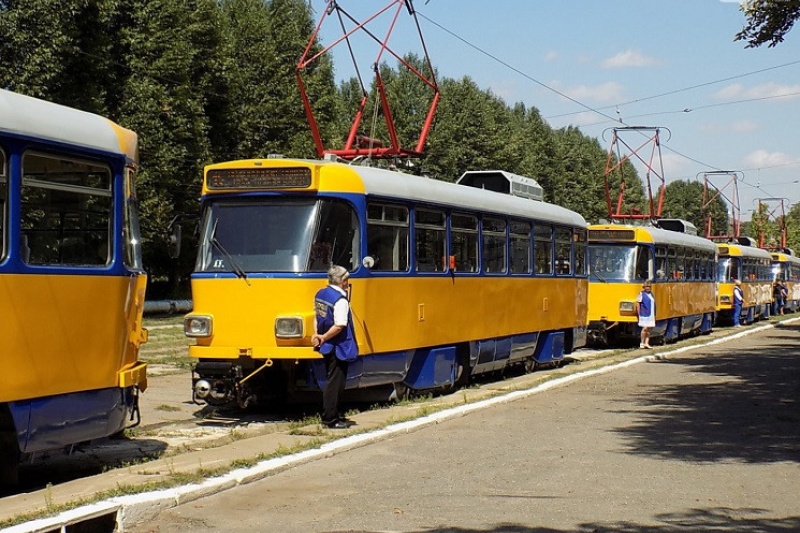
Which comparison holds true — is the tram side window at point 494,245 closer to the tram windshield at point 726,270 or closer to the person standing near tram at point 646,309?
the person standing near tram at point 646,309

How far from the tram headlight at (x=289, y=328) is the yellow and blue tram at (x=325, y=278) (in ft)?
0.04

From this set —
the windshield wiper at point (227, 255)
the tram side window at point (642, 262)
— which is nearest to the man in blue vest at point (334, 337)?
the windshield wiper at point (227, 255)

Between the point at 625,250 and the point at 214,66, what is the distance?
20.7 meters

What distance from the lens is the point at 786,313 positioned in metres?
62.8

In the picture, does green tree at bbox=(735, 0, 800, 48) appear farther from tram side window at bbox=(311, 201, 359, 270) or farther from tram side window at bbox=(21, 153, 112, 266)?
tram side window at bbox=(21, 153, 112, 266)

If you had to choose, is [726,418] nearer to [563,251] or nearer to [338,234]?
[338,234]

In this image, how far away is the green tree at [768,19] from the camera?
51.1 ft

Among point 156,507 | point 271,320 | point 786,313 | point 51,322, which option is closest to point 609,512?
point 156,507

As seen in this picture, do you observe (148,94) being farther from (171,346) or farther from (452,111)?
(452,111)

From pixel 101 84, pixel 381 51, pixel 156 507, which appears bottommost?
pixel 156 507

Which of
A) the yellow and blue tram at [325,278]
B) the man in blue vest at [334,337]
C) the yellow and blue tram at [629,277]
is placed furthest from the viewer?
the yellow and blue tram at [629,277]

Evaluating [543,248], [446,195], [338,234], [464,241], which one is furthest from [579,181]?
[338,234]

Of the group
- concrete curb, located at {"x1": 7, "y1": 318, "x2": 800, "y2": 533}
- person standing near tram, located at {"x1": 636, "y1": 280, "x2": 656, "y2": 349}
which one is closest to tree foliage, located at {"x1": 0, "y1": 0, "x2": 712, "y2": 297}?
person standing near tram, located at {"x1": 636, "y1": 280, "x2": 656, "y2": 349}

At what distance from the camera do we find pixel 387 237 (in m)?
14.5
